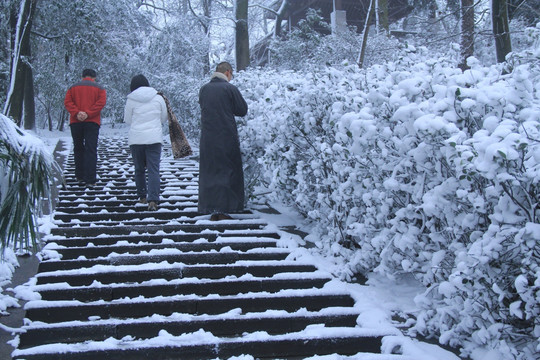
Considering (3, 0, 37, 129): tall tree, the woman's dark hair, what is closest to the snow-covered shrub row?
the woman's dark hair

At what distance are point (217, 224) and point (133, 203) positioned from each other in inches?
65.7

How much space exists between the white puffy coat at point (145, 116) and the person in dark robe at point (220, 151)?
2.83ft

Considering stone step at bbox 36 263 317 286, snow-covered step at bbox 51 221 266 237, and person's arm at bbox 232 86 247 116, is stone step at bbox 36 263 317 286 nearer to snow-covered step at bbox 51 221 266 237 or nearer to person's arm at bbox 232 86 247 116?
snow-covered step at bbox 51 221 266 237

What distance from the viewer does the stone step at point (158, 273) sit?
435cm

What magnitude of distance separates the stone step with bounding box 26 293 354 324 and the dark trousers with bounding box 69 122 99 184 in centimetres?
455

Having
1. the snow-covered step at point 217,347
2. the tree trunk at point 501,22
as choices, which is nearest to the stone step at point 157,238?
the snow-covered step at point 217,347

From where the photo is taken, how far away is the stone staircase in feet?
10.8

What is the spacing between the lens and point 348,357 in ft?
10.1

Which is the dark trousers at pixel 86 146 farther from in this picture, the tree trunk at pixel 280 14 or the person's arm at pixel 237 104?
the tree trunk at pixel 280 14

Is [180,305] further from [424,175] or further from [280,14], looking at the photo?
[280,14]

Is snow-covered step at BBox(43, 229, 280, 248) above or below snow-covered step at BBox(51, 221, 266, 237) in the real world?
below

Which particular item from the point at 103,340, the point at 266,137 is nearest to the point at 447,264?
the point at 103,340

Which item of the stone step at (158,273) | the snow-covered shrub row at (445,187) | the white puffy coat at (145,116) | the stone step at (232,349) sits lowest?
the stone step at (232,349)

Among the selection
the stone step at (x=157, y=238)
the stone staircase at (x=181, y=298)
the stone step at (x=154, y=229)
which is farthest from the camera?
the stone step at (x=154, y=229)
